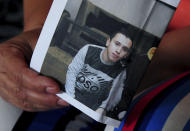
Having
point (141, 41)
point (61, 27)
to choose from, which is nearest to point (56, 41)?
point (61, 27)

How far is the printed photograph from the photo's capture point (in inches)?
15.8

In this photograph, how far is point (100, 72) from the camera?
423mm

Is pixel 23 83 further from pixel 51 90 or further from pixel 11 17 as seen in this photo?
pixel 11 17

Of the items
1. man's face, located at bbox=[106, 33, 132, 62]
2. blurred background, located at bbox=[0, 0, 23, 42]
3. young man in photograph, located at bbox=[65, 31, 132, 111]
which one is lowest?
blurred background, located at bbox=[0, 0, 23, 42]

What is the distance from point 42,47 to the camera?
0.46 m

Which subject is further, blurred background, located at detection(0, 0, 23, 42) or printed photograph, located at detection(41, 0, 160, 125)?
blurred background, located at detection(0, 0, 23, 42)

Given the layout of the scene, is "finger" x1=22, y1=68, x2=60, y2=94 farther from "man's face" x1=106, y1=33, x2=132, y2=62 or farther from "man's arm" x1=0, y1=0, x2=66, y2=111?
"man's face" x1=106, y1=33, x2=132, y2=62

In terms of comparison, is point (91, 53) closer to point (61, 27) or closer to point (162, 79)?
point (61, 27)

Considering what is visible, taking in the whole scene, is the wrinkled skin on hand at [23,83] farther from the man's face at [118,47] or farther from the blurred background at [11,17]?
the blurred background at [11,17]

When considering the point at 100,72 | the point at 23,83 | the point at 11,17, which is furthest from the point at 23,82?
the point at 11,17

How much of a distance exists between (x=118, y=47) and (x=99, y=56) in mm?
36

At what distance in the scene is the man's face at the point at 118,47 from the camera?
0.40 metres

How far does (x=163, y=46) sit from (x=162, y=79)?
74 millimetres

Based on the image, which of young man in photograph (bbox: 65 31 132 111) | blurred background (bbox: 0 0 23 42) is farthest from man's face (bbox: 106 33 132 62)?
blurred background (bbox: 0 0 23 42)
